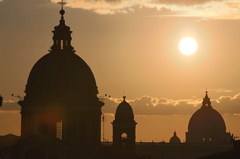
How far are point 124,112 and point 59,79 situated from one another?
9368 millimetres

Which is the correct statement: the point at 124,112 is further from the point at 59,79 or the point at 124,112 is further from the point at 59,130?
the point at 59,79

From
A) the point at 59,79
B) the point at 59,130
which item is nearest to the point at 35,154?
the point at 59,130

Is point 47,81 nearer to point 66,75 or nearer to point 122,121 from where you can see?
point 66,75

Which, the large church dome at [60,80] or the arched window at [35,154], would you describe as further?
the large church dome at [60,80]

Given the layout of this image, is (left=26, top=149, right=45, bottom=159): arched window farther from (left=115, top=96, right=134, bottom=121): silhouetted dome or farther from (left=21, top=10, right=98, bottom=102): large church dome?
(left=115, top=96, right=134, bottom=121): silhouetted dome

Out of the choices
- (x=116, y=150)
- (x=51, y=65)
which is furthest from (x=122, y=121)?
(x=51, y=65)

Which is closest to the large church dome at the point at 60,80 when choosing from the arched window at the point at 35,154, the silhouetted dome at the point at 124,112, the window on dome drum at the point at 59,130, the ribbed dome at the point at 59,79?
the ribbed dome at the point at 59,79

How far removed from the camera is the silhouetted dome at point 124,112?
131 metres

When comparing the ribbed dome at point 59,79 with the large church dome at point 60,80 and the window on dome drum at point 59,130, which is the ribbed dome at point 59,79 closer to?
the large church dome at point 60,80

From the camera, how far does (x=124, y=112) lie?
131m

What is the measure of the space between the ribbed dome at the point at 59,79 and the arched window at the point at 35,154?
517 inches

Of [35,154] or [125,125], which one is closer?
[35,154]

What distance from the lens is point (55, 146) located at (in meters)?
113

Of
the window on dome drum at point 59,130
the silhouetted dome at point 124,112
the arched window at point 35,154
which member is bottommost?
the arched window at point 35,154
